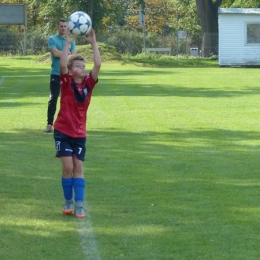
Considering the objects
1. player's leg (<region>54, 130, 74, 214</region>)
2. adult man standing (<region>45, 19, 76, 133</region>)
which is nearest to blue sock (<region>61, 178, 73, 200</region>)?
player's leg (<region>54, 130, 74, 214</region>)

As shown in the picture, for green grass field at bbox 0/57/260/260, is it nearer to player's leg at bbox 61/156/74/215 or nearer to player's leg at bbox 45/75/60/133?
player's leg at bbox 61/156/74/215

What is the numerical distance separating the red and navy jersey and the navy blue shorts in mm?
50

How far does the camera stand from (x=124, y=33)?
66.1m

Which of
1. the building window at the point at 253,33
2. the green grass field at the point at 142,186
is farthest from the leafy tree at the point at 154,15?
the green grass field at the point at 142,186

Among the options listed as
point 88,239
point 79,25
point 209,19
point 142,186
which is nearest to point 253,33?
point 209,19

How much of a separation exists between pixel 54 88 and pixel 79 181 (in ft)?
22.8

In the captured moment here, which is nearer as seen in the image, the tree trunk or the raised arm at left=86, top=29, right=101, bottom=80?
the raised arm at left=86, top=29, right=101, bottom=80

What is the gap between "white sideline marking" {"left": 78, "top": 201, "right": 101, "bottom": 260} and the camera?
23.3 feet

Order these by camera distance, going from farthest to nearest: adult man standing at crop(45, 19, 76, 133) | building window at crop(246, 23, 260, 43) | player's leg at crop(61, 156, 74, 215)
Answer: building window at crop(246, 23, 260, 43), adult man standing at crop(45, 19, 76, 133), player's leg at crop(61, 156, 74, 215)

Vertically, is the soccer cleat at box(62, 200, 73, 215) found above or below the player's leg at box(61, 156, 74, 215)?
below

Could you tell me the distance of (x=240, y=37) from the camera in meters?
48.3

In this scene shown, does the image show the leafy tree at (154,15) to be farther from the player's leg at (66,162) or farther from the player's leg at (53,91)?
the player's leg at (66,162)

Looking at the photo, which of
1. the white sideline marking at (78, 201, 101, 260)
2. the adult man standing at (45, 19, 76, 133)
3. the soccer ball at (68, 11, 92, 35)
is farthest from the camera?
the adult man standing at (45, 19, 76, 133)

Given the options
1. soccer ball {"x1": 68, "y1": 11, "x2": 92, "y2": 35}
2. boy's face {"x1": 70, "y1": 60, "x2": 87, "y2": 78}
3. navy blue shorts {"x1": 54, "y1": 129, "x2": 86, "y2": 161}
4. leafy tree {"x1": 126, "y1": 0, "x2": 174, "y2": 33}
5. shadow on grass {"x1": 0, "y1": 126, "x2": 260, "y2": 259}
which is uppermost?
leafy tree {"x1": 126, "y1": 0, "x2": 174, "y2": 33}
